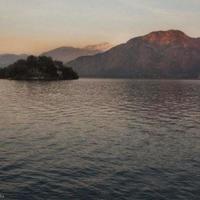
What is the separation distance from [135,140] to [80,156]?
12394mm

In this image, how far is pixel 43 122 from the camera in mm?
66125

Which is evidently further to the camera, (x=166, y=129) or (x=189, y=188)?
(x=166, y=129)

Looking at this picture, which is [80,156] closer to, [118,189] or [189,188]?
[118,189]

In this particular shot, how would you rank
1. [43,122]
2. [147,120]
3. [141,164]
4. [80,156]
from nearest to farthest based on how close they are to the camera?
[141,164], [80,156], [43,122], [147,120]

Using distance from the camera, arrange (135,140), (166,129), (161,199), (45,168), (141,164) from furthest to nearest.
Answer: (166,129), (135,140), (141,164), (45,168), (161,199)

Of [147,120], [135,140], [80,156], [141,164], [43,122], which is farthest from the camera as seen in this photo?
[147,120]

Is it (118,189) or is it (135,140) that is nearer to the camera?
(118,189)

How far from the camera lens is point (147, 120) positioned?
72625mm

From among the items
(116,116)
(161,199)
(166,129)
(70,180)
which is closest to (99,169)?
(70,180)

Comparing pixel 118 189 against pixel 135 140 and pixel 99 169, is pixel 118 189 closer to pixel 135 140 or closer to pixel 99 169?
pixel 99 169

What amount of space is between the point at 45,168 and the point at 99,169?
232 inches

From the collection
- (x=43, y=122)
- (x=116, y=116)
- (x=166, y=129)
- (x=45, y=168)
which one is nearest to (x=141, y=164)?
(x=45, y=168)

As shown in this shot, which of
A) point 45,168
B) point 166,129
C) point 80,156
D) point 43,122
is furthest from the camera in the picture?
point 43,122

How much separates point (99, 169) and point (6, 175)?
9.84 meters
